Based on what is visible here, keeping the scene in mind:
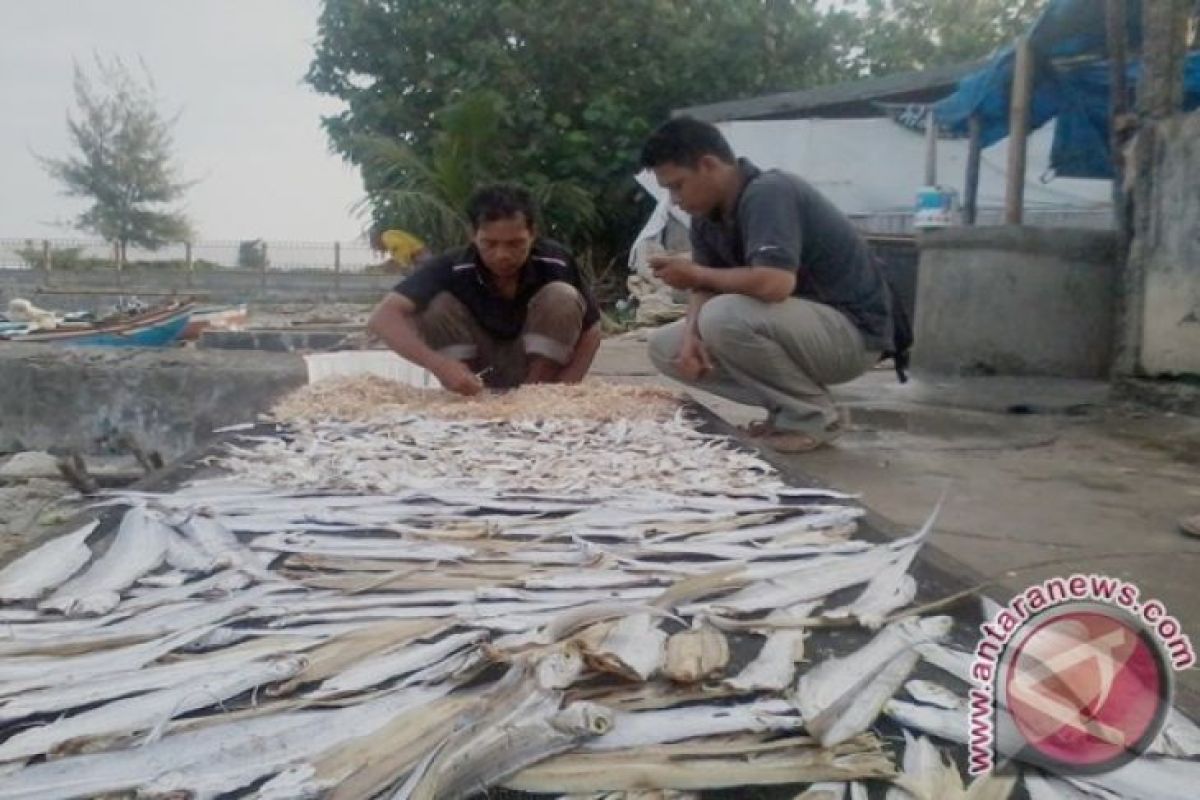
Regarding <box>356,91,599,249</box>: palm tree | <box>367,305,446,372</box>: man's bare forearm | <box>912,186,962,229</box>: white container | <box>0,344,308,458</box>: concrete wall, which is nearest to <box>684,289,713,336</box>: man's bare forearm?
<box>367,305,446,372</box>: man's bare forearm

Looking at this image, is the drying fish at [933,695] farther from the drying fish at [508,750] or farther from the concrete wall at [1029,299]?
the concrete wall at [1029,299]

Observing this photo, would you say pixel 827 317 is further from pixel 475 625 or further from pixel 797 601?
pixel 475 625

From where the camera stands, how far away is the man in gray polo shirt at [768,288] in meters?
3.76

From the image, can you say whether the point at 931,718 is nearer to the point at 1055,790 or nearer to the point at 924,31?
the point at 1055,790

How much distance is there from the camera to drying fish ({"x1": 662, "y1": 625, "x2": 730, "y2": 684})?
1.52m

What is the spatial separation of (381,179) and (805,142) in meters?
6.76

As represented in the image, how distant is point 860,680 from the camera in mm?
1523

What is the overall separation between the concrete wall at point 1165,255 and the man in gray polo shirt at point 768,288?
70.7 inches

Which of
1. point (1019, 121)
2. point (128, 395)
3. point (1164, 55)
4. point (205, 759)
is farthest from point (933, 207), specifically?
point (205, 759)

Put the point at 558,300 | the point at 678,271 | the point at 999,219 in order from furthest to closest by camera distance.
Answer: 1. the point at 999,219
2. the point at 558,300
3. the point at 678,271

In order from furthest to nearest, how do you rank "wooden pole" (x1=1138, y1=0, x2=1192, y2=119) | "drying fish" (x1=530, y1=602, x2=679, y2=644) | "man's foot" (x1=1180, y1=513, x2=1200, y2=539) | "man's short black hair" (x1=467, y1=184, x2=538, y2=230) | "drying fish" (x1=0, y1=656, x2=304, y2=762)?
"wooden pole" (x1=1138, y1=0, x2=1192, y2=119) < "man's short black hair" (x1=467, y1=184, x2=538, y2=230) < "man's foot" (x1=1180, y1=513, x2=1200, y2=539) < "drying fish" (x1=530, y1=602, x2=679, y2=644) < "drying fish" (x1=0, y1=656, x2=304, y2=762)

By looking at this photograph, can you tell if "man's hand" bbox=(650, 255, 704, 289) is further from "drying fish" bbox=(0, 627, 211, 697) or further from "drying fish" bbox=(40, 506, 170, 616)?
"drying fish" bbox=(0, 627, 211, 697)

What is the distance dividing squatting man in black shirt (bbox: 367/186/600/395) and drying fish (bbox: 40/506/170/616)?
1926 mm

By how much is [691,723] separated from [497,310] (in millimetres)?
3156
